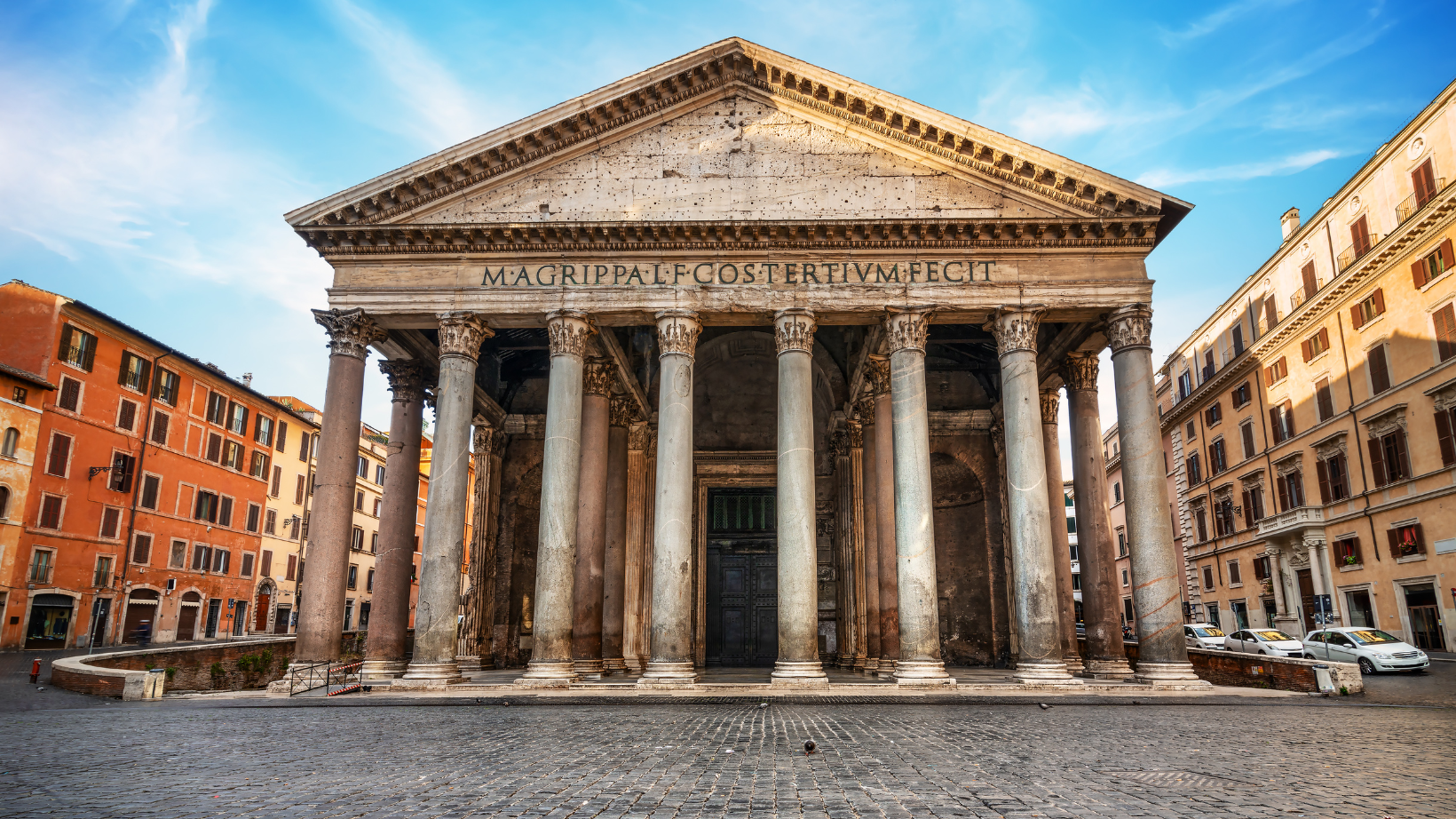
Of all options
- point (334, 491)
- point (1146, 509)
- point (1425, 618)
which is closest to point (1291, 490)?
point (1425, 618)

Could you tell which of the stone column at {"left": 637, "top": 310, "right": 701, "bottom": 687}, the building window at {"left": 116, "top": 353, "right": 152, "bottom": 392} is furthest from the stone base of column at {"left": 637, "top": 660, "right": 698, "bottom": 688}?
the building window at {"left": 116, "top": 353, "right": 152, "bottom": 392}

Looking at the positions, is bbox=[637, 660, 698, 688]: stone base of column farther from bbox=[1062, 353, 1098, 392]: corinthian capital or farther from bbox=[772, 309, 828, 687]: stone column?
bbox=[1062, 353, 1098, 392]: corinthian capital

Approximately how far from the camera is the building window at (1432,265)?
A: 2522 cm

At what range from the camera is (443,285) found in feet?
56.3

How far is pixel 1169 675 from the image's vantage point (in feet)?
49.2

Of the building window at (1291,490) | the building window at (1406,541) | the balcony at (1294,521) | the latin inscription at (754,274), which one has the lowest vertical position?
the building window at (1406,541)

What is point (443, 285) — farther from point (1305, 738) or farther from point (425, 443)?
point (425, 443)

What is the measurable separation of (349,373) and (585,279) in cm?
485

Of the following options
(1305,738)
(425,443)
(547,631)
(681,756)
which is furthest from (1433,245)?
(425,443)

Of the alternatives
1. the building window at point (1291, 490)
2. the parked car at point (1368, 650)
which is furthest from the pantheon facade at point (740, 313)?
the building window at point (1291, 490)

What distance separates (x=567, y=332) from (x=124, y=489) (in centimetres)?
2487

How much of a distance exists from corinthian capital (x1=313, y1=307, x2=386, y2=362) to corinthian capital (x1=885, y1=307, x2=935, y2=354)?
10172mm

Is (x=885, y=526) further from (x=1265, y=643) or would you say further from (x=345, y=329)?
(x=1265, y=643)

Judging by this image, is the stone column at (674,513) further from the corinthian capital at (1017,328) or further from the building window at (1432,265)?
the building window at (1432,265)
